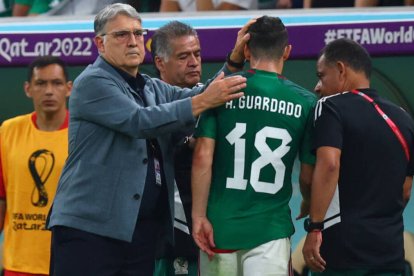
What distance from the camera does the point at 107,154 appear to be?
482cm

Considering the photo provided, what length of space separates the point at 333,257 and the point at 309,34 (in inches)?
63.6

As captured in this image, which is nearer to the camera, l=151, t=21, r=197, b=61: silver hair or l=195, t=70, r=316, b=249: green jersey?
l=195, t=70, r=316, b=249: green jersey

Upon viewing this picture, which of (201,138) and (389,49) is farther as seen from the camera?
(389,49)

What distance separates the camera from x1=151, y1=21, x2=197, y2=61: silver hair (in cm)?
573

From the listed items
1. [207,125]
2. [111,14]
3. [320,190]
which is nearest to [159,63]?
[111,14]

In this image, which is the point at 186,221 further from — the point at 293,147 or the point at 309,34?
the point at 309,34

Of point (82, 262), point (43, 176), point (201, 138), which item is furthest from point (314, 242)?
point (43, 176)

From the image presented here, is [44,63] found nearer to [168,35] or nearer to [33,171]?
[33,171]

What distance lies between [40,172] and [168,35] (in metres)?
0.93

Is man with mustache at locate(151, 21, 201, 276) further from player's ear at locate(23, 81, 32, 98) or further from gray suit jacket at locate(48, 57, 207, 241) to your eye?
player's ear at locate(23, 81, 32, 98)

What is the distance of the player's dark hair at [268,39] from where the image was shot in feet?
15.9

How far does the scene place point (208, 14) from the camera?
21.2 feet

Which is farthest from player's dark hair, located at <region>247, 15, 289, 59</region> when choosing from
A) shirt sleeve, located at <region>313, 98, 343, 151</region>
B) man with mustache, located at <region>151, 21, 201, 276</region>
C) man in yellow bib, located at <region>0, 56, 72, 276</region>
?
man in yellow bib, located at <region>0, 56, 72, 276</region>

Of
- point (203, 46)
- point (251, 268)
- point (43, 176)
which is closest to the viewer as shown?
point (251, 268)
